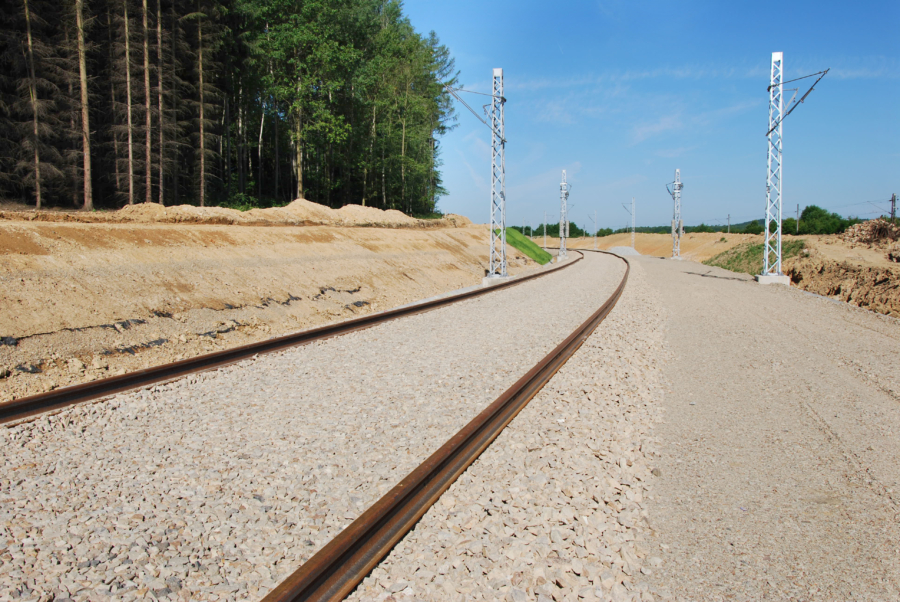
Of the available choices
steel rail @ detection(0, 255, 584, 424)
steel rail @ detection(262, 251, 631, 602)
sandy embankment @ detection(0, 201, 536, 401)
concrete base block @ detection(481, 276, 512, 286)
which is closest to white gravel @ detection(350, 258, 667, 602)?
steel rail @ detection(262, 251, 631, 602)

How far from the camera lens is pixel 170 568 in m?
2.73

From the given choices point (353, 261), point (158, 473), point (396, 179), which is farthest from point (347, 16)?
point (158, 473)

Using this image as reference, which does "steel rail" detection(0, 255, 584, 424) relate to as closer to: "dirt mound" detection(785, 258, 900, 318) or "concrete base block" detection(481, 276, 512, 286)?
"concrete base block" detection(481, 276, 512, 286)

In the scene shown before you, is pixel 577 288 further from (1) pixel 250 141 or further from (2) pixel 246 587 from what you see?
(1) pixel 250 141

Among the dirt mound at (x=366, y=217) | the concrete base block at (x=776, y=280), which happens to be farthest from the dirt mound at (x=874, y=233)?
the dirt mound at (x=366, y=217)

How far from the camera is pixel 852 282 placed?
18.6m

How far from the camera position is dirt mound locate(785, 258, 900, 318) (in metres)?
15.4

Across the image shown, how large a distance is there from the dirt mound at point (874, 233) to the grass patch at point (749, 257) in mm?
5025

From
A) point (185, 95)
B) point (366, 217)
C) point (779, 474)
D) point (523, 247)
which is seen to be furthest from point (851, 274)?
point (185, 95)

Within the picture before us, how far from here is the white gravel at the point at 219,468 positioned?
274cm

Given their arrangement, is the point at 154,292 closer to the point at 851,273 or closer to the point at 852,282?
the point at 852,282

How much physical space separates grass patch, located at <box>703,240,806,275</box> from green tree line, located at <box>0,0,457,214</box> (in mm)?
25960

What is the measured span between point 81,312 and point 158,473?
5929 millimetres

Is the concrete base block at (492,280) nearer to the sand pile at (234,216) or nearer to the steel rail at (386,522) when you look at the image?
the sand pile at (234,216)
